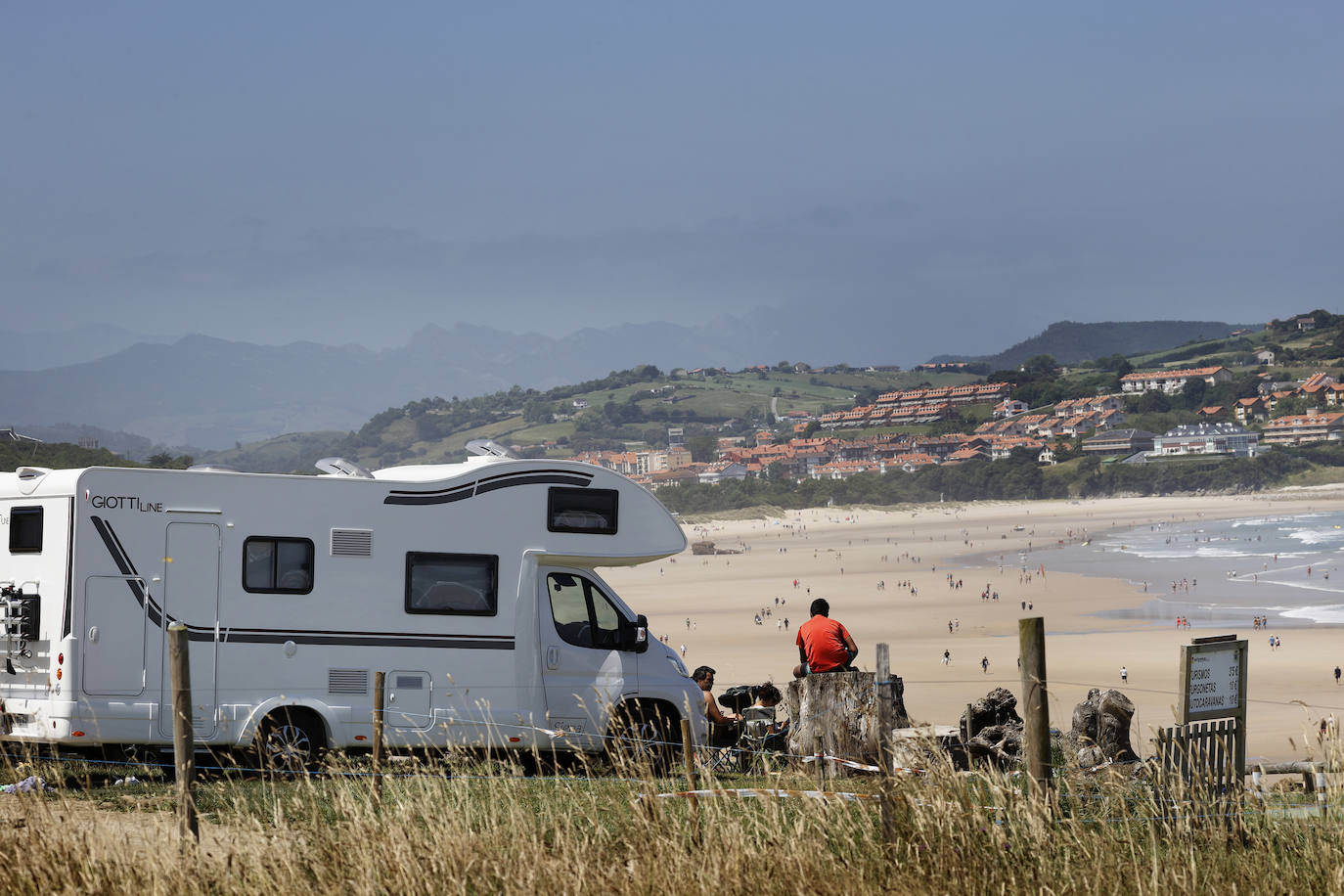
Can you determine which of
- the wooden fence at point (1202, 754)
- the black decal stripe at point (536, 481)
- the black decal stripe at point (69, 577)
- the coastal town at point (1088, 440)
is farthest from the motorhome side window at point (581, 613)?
the coastal town at point (1088, 440)

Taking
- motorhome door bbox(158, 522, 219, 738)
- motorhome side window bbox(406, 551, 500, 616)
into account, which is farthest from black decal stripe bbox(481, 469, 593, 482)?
motorhome door bbox(158, 522, 219, 738)

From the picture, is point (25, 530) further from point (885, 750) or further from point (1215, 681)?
point (1215, 681)

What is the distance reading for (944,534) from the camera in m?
94.5

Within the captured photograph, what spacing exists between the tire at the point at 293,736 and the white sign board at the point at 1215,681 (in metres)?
6.13

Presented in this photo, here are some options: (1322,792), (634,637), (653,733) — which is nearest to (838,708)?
(1322,792)

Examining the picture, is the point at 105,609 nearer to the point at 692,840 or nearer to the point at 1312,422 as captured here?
the point at 692,840

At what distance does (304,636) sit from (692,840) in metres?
4.87

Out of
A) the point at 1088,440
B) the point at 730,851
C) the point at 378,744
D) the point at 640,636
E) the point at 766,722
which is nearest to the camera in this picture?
the point at 730,851

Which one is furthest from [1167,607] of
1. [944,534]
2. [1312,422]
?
[1312,422]

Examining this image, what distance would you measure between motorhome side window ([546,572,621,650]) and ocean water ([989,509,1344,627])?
3240cm

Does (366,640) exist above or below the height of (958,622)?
above

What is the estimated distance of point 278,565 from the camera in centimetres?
948

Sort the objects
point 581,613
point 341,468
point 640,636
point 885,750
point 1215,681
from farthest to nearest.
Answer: point 341,468 → point 640,636 → point 581,613 → point 885,750 → point 1215,681

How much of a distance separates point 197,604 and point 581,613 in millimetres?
2960
